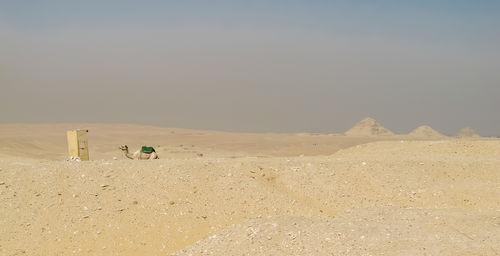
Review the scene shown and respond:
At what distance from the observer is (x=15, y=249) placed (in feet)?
24.7

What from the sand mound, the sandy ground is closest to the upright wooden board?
the sandy ground

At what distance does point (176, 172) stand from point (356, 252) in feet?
15.4

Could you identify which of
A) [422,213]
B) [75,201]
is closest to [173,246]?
[75,201]

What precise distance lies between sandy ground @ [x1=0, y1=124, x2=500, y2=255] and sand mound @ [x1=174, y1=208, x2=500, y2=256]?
16 mm

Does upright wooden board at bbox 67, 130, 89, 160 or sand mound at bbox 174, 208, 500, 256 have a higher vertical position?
upright wooden board at bbox 67, 130, 89, 160

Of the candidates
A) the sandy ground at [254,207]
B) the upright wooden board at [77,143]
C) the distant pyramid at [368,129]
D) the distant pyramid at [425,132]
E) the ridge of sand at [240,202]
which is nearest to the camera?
the sandy ground at [254,207]

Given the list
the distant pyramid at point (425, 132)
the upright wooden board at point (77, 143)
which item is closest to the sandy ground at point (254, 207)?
the upright wooden board at point (77, 143)

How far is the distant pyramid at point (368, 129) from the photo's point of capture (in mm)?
46750

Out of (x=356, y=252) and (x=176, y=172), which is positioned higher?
(x=176, y=172)

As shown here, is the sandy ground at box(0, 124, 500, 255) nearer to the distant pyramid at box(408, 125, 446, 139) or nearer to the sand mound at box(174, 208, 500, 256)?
the sand mound at box(174, 208, 500, 256)

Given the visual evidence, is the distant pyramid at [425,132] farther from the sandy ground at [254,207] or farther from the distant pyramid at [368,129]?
the sandy ground at [254,207]

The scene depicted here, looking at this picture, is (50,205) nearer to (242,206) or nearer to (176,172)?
(176,172)

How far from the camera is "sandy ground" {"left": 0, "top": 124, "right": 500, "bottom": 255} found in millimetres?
6543

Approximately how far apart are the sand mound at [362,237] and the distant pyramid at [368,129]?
39.3m
